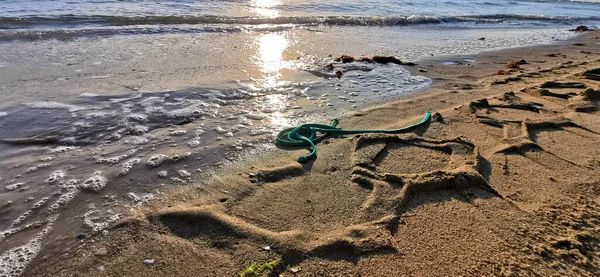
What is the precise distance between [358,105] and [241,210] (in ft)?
7.44

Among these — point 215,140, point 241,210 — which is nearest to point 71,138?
point 215,140

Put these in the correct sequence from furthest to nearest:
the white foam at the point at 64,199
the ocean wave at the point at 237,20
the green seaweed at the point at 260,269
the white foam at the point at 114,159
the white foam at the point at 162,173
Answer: the ocean wave at the point at 237,20, the white foam at the point at 114,159, the white foam at the point at 162,173, the white foam at the point at 64,199, the green seaweed at the point at 260,269

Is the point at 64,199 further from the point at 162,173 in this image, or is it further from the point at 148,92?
the point at 148,92

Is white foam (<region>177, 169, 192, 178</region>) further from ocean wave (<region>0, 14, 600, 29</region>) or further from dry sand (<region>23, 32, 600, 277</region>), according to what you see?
ocean wave (<region>0, 14, 600, 29</region>)

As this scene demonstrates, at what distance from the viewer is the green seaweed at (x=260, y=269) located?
1.73 m

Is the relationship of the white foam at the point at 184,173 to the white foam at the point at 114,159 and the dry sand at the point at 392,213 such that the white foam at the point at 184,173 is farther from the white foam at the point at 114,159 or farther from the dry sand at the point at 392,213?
the white foam at the point at 114,159

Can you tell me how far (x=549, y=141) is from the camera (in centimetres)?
308

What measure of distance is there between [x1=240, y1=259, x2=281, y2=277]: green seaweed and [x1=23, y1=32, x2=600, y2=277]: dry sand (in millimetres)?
38

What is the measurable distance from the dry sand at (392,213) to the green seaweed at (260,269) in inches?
1.5

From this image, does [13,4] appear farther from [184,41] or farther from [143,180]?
[143,180]

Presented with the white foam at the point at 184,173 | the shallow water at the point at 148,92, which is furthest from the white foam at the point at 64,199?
the white foam at the point at 184,173

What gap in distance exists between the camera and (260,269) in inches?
69.0

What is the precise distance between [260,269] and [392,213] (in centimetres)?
88

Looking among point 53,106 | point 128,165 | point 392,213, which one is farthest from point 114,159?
point 392,213
